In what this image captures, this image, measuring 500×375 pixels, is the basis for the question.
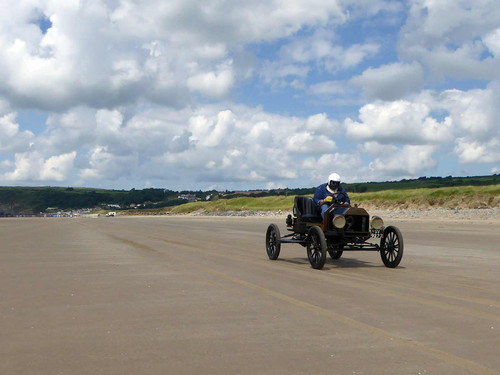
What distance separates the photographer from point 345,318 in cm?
604

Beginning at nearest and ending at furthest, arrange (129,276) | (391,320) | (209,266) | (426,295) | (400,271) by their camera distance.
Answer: (391,320) → (426,295) → (129,276) → (400,271) → (209,266)

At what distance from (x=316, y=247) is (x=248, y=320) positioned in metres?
5.80

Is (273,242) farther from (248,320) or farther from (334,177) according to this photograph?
(248,320)

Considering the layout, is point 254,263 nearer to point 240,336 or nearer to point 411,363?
point 240,336

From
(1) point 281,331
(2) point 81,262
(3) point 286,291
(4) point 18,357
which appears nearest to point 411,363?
(1) point 281,331

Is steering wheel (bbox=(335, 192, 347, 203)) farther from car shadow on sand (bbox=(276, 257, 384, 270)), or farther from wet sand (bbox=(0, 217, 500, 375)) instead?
wet sand (bbox=(0, 217, 500, 375))

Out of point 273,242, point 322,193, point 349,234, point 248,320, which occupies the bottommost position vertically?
point 248,320

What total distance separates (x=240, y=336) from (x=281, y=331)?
1.55ft

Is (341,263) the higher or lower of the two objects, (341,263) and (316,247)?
the lower

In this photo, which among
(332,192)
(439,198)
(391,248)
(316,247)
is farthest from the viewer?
(439,198)

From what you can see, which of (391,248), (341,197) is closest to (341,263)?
(391,248)

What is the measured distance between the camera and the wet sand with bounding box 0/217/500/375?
14.2 ft

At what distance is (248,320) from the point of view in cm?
596

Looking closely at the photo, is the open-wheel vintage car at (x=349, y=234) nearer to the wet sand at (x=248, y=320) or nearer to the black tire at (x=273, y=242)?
the wet sand at (x=248, y=320)
